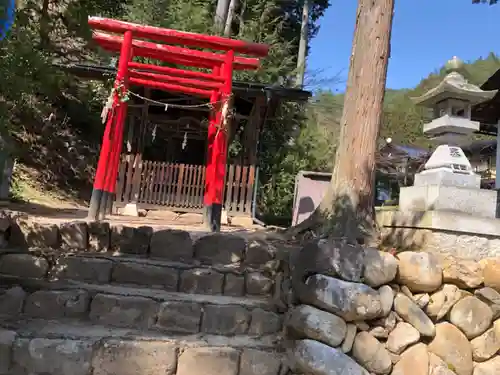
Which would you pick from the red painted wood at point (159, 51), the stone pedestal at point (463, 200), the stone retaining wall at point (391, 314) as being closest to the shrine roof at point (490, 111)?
the red painted wood at point (159, 51)

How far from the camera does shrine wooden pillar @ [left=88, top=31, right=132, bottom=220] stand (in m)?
6.31

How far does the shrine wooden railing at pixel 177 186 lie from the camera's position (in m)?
9.88

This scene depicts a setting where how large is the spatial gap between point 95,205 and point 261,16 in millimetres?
14153

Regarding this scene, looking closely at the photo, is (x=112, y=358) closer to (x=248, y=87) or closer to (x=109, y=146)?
(x=109, y=146)

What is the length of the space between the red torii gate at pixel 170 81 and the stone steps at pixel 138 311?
2853 millimetres

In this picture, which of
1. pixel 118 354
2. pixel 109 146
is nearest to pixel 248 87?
pixel 109 146

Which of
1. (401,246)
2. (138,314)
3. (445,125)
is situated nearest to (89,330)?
(138,314)

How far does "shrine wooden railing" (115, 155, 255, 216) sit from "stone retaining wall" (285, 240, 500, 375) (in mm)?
6695

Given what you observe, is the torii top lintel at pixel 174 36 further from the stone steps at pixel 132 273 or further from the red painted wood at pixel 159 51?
the stone steps at pixel 132 273

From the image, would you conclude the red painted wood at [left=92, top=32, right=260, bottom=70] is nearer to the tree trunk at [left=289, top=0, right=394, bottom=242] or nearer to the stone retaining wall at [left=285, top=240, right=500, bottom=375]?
the tree trunk at [left=289, top=0, right=394, bottom=242]

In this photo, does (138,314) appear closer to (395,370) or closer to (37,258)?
(37,258)

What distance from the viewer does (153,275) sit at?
151 inches

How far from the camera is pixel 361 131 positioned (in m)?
4.21

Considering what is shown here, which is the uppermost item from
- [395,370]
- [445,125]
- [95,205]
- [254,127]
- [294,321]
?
[254,127]
